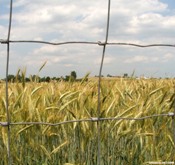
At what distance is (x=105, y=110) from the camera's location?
4.05 feet

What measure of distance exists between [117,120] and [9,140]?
322 millimetres

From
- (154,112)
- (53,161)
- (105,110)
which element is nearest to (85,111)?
(105,110)

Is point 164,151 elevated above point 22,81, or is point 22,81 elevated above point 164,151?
point 22,81

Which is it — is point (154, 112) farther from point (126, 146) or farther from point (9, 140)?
point (9, 140)

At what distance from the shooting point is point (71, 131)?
1262 mm

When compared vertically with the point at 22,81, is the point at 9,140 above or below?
below

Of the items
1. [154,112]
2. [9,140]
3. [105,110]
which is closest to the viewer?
[9,140]

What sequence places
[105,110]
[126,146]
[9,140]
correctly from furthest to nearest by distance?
[126,146], [105,110], [9,140]

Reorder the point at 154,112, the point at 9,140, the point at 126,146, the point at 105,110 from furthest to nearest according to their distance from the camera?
the point at 154,112 < the point at 126,146 < the point at 105,110 < the point at 9,140

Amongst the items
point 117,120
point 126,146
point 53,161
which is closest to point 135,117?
point 117,120

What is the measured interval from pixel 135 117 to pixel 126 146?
153mm

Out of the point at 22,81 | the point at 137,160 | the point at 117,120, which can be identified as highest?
the point at 22,81

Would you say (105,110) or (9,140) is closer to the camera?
(9,140)

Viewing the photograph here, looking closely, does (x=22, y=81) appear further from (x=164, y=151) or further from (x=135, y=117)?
(x=164, y=151)
